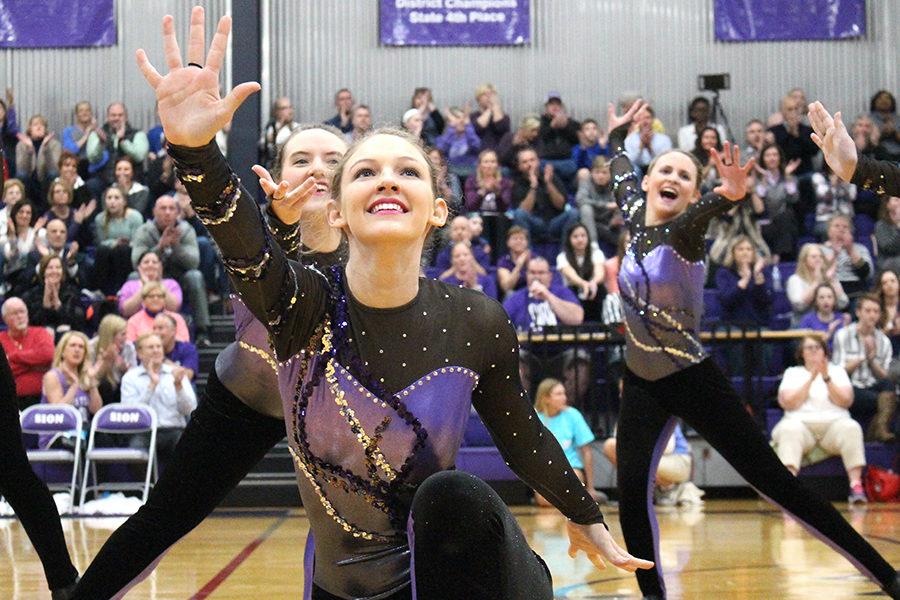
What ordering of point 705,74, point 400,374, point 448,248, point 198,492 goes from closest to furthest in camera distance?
point 400,374
point 198,492
point 448,248
point 705,74

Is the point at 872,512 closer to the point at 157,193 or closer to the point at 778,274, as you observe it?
the point at 778,274

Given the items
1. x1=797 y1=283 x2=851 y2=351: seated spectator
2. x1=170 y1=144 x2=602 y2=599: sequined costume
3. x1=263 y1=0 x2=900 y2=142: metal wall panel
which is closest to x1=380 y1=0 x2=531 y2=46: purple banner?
x1=263 y1=0 x2=900 y2=142: metal wall panel

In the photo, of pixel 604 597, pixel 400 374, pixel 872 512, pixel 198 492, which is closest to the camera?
pixel 400 374

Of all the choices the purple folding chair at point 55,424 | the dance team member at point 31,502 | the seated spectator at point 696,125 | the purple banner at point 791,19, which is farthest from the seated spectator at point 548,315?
the dance team member at point 31,502

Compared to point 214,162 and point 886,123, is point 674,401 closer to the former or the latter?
point 214,162

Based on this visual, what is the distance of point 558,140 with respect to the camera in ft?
37.8

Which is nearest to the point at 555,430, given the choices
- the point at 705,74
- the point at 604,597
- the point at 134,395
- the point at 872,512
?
the point at 872,512

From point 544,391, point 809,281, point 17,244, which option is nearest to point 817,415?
point 809,281

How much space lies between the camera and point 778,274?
10.1 m

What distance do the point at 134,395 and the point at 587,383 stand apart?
3.14 m

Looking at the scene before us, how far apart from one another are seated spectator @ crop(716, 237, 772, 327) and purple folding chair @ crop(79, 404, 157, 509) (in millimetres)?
4278

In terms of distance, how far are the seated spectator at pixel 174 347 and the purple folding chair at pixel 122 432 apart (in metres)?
0.49

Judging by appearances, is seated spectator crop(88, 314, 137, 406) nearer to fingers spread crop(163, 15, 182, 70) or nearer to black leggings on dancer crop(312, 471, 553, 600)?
fingers spread crop(163, 15, 182, 70)

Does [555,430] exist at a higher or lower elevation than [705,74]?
lower
